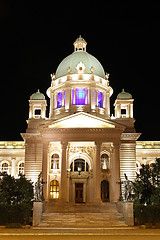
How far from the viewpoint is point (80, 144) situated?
49.9 metres

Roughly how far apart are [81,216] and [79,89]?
84.5 feet

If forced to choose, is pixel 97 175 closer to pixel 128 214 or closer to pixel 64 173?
pixel 64 173

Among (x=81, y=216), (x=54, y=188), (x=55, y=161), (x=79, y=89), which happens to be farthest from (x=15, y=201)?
(x=79, y=89)

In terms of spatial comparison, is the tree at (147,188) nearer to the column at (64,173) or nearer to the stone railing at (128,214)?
the stone railing at (128,214)

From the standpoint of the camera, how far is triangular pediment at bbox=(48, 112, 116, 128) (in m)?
47.1

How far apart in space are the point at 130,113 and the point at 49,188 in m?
17.2

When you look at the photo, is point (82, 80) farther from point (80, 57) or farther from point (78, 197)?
point (78, 197)

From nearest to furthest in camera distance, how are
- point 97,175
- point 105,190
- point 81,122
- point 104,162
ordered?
point 97,175 → point 81,122 → point 105,190 → point 104,162

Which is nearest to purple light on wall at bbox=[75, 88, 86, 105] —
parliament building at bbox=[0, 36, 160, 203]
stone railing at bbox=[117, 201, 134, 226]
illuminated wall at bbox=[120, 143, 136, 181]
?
parliament building at bbox=[0, 36, 160, 203]

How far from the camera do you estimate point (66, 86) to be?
55438 mm

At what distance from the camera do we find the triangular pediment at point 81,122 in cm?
4712

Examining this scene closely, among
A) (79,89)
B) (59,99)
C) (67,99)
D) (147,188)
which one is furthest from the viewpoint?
(59,99)

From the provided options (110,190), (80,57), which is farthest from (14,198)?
Answer: (80,57)

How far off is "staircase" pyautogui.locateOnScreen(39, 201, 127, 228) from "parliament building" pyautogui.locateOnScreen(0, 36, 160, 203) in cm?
450
